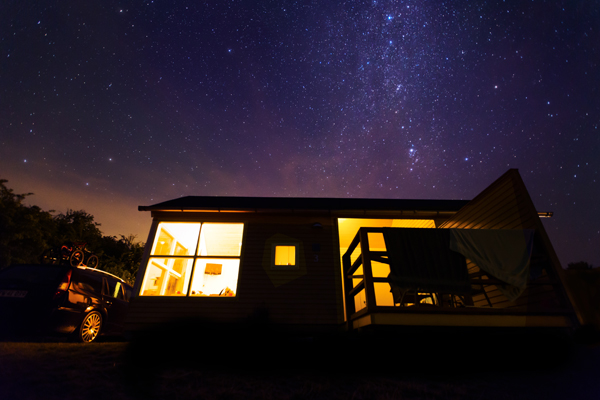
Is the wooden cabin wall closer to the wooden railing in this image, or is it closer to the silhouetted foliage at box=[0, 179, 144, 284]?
the wooden railing

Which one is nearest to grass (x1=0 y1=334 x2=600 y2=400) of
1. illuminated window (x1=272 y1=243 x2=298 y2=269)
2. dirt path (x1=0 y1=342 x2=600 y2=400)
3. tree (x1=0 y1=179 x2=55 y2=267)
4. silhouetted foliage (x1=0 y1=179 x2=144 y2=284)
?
dirt path (x1=0 y1=342 x2=600 y2=400)

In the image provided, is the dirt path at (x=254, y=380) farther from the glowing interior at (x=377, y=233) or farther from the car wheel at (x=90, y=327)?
the glowing interior at (x=377, y=233)

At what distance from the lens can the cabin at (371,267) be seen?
17.4ft

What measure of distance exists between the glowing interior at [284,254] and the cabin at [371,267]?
1.3 inches

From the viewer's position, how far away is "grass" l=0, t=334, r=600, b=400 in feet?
12.9

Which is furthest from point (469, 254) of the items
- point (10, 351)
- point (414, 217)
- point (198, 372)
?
point (10, 351)

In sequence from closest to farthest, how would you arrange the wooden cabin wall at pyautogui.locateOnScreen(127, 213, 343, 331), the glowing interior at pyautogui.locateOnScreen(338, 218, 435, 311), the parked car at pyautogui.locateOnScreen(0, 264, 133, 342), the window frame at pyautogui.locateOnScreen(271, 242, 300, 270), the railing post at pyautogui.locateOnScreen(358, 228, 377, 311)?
the railing post at pyautogui.locateOnScreen(358, 228, 377, 311) < the parked car at pyautogui.locateOnScreen(0, 264, 133, 342) < the wooden cabin wall at pyautogui.locateOnScreen(127, 213, 343, 331) < the window frame at pyautogui.locateOnScreen(271, 242, 300, 270) < the glowing interior at pyautogui.locateOnScreen(338, 218, 435, 311)

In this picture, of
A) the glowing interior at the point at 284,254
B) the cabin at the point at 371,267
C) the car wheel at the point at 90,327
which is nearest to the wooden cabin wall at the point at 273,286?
the cabin at the point at 371,267

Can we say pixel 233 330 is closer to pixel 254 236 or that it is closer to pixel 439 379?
pixel 254 236

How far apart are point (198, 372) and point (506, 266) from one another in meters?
6.02

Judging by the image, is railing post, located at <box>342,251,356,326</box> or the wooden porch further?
railing post, located at <box>342,251,356,326</box>

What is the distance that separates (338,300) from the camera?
755 centimetres

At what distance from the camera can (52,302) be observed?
5.51 m

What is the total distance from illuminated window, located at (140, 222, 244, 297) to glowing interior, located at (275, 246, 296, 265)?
120 cm
